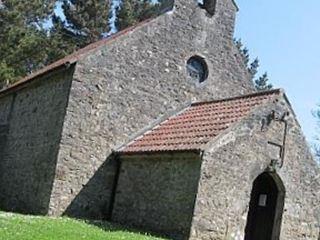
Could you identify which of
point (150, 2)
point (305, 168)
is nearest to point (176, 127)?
point (305, 168)

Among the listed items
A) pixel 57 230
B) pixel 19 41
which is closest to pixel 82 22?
pixel 19 41

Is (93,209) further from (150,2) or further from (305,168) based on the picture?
(150,2)

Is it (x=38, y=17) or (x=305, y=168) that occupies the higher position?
(x=38, y=17)

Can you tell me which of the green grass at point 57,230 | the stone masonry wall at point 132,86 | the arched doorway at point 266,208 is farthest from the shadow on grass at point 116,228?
the arched doorway at point 266,208

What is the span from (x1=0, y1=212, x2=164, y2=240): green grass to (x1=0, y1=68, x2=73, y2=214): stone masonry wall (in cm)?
224

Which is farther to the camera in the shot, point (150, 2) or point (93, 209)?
point (150, 2)

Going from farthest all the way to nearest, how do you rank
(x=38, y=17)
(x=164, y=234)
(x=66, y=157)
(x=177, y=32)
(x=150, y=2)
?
(x=150, y=2), (x=38, y=17), (x=177, y=32), (x=66, y=157), (x=164, y=234)

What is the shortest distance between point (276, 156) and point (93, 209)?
6316 mm

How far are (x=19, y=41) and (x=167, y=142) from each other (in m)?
23.7

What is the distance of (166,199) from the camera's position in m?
16.3

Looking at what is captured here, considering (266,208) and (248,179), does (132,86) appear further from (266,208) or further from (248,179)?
(266,208)

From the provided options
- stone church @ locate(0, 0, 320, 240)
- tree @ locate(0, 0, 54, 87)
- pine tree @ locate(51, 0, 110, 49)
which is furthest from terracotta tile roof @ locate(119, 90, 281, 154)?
pine tree @ locate(51, 0, 110, 49)

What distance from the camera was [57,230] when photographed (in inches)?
551

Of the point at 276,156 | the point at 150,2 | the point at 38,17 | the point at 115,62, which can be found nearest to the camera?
the point at 276,156
